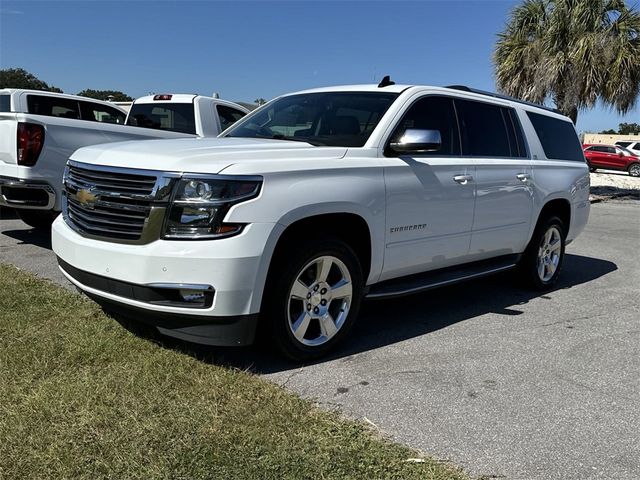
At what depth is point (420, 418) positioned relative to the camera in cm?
334

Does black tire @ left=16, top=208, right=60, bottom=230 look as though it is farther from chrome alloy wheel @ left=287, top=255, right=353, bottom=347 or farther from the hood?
chrome alloy wheel @ left=287, top=255, right=353, bottom=347

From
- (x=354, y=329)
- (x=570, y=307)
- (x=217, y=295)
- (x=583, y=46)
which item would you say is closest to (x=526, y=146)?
(x=570, y=307)

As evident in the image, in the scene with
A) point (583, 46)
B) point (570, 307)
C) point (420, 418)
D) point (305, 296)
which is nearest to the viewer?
point (420, 418)

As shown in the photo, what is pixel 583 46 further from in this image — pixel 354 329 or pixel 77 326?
pixel 77 326

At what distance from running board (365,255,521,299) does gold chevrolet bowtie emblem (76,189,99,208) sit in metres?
1.99

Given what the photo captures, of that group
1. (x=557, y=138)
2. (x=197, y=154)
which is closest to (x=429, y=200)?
(x=197, y=154)

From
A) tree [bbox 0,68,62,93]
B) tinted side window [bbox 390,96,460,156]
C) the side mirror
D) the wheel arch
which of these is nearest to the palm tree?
the wheel arch

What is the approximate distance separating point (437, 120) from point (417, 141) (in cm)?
87

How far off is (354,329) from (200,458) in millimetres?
2244

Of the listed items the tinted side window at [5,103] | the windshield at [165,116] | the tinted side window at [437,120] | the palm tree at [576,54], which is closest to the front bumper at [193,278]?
the tinted side window at [437,120]

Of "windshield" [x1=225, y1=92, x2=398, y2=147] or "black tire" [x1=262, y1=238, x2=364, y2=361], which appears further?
"windshield" [x1=225, y1=92, x2=398, y2=147]

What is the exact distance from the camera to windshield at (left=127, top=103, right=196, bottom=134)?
350 inches

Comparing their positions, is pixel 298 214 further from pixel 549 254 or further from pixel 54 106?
pixel 54 106

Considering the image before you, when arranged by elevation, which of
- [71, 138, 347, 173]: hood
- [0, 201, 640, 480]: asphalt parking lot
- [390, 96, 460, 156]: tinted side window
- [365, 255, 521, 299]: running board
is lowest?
[0, 201, 640, 480]: asphalt parking lot
